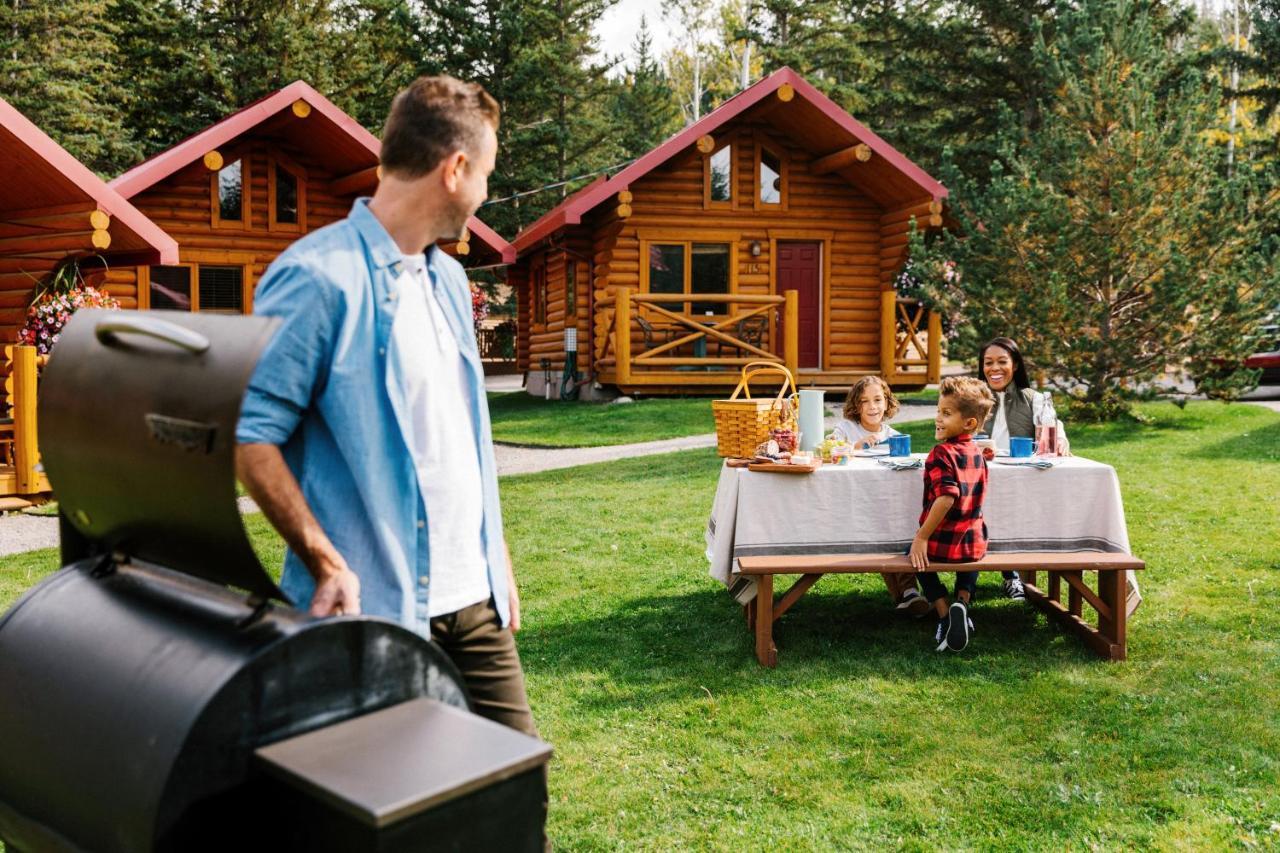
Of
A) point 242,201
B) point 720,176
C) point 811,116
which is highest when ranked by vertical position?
point 811,116

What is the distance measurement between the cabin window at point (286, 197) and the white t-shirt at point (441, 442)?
1637 centimetres

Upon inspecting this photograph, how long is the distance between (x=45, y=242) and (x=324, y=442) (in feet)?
→ 34.4

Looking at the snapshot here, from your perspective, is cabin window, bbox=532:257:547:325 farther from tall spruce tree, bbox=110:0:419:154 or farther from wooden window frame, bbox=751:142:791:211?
tall spruce tree, bbox=110:0:419:154

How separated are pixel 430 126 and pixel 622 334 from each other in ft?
52.0

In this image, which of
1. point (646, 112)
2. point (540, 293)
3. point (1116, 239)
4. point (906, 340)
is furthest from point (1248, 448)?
point (646, 112)

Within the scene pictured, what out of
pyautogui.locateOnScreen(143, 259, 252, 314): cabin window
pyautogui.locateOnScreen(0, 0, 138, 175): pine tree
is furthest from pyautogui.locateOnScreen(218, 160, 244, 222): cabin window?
pyautogui.locateOnScreen(0, 0, 138, 175): pine tree

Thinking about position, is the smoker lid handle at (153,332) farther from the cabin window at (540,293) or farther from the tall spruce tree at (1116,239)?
the cabin window at (540,293)

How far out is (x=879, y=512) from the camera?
6.02 m

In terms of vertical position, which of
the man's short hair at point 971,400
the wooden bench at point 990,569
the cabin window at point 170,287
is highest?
the cabin window at point 170,287

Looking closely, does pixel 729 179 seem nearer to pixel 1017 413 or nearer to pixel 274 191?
pixel 274 191

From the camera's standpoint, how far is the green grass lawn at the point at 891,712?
3.99 meters

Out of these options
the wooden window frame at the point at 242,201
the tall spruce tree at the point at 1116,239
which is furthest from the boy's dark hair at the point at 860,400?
the wooden window frame at the point at 242,201

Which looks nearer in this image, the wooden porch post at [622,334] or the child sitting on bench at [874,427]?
the child sitting on bench at [874,427]

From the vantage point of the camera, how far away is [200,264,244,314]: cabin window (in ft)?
58.2
